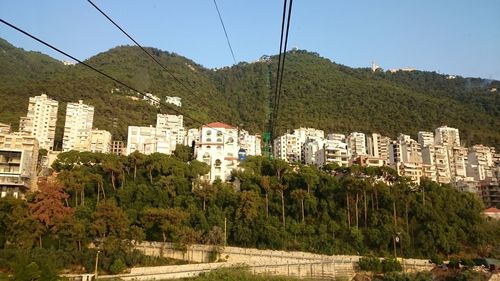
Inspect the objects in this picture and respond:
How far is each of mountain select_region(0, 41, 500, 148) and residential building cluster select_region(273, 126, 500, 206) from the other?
5.24 metres

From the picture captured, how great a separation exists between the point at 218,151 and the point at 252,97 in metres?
40.9

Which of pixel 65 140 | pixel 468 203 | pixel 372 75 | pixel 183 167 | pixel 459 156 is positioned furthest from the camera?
pixel 372 75

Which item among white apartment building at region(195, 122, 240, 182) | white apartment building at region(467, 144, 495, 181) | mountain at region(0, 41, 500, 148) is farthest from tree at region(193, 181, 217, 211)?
white apartment building at region(467, 144, 495, 181)

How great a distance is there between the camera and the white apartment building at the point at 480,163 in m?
52.5

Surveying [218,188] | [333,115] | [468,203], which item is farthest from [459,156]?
[218,188]

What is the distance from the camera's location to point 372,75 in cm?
9775

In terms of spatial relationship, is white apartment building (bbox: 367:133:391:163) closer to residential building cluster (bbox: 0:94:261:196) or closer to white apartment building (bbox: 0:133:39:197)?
residential building cluster (bbox: 0:94:261:196)

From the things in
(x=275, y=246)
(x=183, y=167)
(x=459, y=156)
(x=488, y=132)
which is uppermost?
(x=488, y=132)

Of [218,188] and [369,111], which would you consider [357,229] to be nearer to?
[218,188]

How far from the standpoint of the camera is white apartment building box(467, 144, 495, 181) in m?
52.5

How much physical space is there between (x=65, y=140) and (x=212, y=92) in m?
33.9

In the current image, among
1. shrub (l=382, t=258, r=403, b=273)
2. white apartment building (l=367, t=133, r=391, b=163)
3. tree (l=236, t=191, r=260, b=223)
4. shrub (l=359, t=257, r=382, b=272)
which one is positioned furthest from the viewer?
white apartment building (l=367, t=133, r=391, b=163)

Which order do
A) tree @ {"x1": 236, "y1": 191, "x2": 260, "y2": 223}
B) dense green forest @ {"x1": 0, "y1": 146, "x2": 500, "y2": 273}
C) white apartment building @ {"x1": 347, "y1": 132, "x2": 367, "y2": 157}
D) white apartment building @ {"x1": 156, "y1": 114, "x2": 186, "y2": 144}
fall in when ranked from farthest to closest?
white apartment building @ {"x1": 347, "y1": 132, "x2": 367, "y2": 157} < white apartment building @ {"x1": 156, "y1": 114, "x2": 186, "y2": 144} < tree @ {"x1": 236, "y1": 191, "x2": 260, "y2": 223} < dense green forest @ {"x1": 0, "y1": 146, "x2": 500, "y2": 273}

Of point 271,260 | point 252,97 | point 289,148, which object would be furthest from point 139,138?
point 252,97
